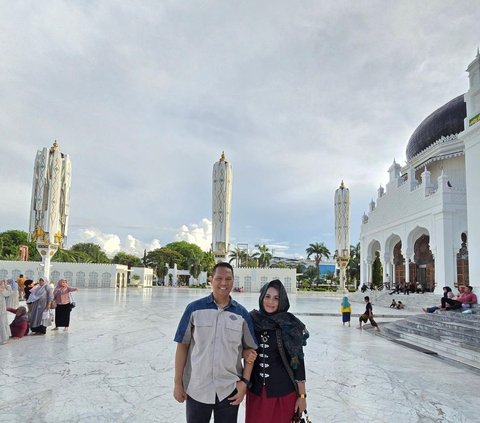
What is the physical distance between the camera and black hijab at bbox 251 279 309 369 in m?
2.17

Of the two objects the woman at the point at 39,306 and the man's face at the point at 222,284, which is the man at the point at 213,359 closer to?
the man's face at the point at 222,284

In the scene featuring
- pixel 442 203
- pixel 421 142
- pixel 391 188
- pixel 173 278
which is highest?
pixel 421 142

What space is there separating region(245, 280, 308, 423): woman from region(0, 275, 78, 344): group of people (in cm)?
595

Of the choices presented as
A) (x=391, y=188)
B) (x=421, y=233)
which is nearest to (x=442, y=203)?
(x=421, y=233)

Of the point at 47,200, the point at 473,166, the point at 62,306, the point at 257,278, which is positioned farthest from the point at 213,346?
the point at 257,278

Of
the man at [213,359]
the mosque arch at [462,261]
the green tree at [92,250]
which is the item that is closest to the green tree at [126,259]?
the green tree at [92,250]

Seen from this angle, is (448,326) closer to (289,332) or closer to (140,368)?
(140,368)

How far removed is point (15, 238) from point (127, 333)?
5294cm

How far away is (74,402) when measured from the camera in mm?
3656

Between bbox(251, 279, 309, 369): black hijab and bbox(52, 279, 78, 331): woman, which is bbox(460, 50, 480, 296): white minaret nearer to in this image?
bbox(251, 279, 309, 369): black hijab

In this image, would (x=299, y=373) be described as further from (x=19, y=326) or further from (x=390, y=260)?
(x=390, y=260)

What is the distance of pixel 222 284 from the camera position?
221 centimetres

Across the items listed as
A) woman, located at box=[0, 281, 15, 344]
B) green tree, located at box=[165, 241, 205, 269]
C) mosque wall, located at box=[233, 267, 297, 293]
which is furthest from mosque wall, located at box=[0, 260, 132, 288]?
woman, located at box=[0, 281, 15, 344]

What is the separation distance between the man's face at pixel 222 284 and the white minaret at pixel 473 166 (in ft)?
29.4
